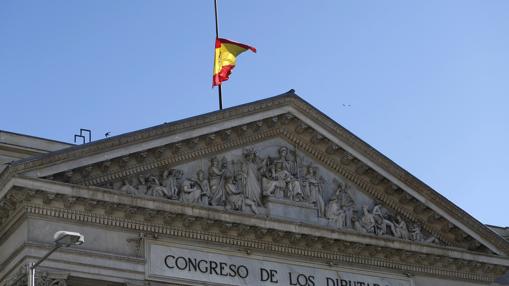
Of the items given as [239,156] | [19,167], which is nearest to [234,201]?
[239,156]

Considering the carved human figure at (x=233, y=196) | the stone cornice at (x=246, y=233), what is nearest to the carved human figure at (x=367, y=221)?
the stone cornice at (x=246, y=233)

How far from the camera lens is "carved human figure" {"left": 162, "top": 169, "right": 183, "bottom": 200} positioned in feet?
107

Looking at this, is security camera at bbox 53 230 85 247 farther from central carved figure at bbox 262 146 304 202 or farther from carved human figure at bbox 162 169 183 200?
central carved figure at bbox 262 146 304 202

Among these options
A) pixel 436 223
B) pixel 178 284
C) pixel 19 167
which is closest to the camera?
pixel 19 167

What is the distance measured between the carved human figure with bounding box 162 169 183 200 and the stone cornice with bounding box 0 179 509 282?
0.60 meters

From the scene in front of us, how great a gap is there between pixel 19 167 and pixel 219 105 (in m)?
10.5

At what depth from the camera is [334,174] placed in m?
37.0

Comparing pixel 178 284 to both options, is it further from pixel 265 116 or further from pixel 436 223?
A: pixel 436 223

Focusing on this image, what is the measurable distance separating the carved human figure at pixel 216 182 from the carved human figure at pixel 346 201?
14.6ft

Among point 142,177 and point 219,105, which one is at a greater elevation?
point 219,105

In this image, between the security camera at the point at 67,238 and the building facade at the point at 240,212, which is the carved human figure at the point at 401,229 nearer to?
the building facade at the point at 240,212

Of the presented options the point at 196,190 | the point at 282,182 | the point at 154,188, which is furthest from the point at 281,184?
the point at 154,188

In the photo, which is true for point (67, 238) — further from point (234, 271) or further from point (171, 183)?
point (234, 271)

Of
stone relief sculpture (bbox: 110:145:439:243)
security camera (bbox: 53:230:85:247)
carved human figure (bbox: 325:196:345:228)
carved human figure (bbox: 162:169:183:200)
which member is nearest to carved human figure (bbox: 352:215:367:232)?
stone relief sculpture (bbox: 110:145:439:243)
